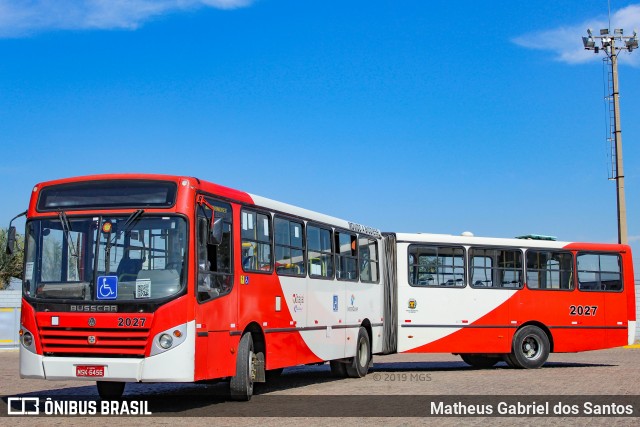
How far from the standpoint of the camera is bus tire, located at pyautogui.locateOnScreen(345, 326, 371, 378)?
20.1 m

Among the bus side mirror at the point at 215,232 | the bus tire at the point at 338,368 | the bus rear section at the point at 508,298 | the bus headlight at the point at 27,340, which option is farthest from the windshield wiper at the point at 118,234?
the bus rear section at the point at 508,298

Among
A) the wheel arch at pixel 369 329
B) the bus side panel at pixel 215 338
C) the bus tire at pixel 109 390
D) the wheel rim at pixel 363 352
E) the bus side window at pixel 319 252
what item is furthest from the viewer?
the wheel arch at pixel 369 329

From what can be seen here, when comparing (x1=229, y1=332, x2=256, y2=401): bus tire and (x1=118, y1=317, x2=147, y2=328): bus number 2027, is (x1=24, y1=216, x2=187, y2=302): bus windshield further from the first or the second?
(x1=229, y1=332, x2=256, y2=401): bus tire

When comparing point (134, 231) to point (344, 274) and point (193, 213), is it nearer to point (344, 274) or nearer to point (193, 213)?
point (193, 213)

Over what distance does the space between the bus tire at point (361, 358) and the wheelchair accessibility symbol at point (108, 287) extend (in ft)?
27.7

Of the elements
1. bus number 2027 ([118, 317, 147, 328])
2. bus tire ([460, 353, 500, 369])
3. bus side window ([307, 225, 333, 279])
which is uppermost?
bus side window ([307, 225, 333, 279])

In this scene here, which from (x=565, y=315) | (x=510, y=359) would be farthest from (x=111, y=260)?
(x=565, y=315)

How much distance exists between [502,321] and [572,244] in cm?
296

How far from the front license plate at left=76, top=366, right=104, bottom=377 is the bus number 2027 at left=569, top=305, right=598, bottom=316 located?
14774mm

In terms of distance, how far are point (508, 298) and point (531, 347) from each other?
136cm

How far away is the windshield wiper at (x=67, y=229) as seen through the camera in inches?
511

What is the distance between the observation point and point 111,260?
499 inches

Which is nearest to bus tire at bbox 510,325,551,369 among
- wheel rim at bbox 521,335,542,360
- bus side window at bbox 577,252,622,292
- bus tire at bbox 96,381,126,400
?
wheel rim at bbox 521,335,542,360

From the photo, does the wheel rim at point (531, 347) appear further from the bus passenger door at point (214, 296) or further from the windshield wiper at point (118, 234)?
the windshield wiper at point (118, 234)
